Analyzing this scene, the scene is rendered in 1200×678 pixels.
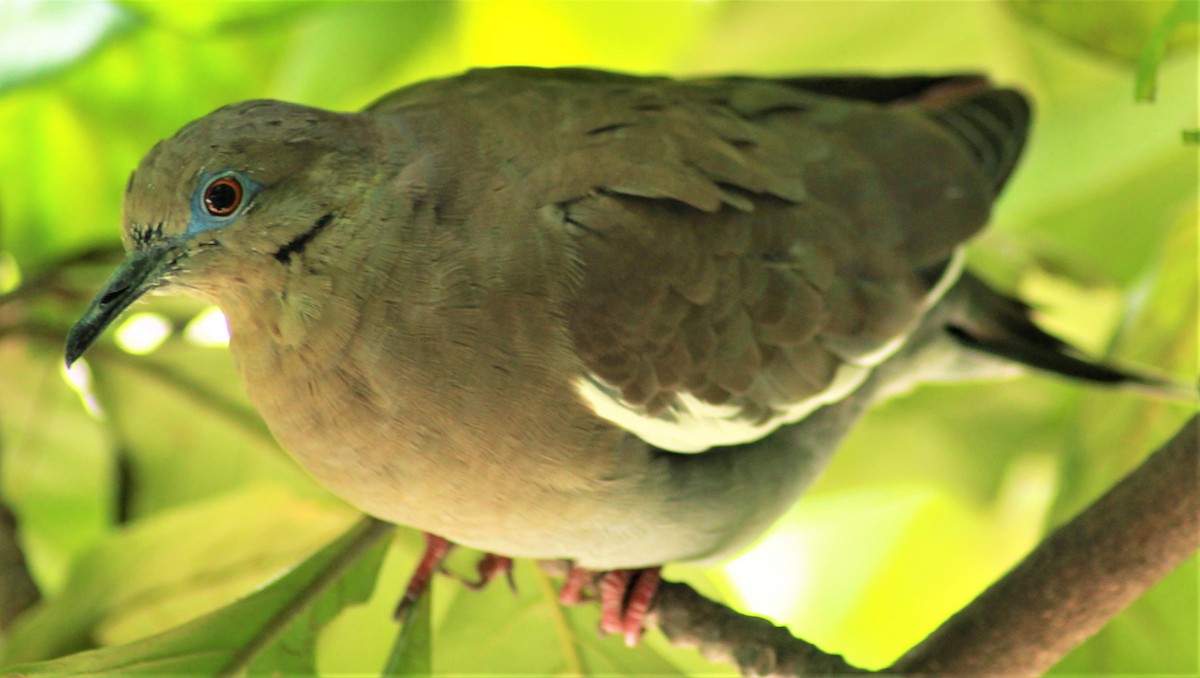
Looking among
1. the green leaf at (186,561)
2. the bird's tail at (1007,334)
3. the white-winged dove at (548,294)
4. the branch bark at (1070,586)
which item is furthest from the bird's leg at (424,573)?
the bird's tail at (1007,334)

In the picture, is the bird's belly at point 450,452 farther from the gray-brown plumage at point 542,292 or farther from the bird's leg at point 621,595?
the bird's leg at point 621,595

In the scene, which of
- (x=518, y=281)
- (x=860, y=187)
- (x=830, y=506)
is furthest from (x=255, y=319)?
(x=830, y=506)

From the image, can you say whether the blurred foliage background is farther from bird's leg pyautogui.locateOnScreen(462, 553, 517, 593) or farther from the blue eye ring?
the blue eye ring

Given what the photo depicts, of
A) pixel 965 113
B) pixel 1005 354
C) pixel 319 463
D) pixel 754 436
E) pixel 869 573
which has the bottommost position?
pixel 319 463

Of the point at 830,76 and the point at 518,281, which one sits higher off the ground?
the point at 830,76

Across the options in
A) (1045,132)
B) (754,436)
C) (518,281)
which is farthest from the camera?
(1045,132)

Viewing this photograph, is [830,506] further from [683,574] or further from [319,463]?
[319,463]
